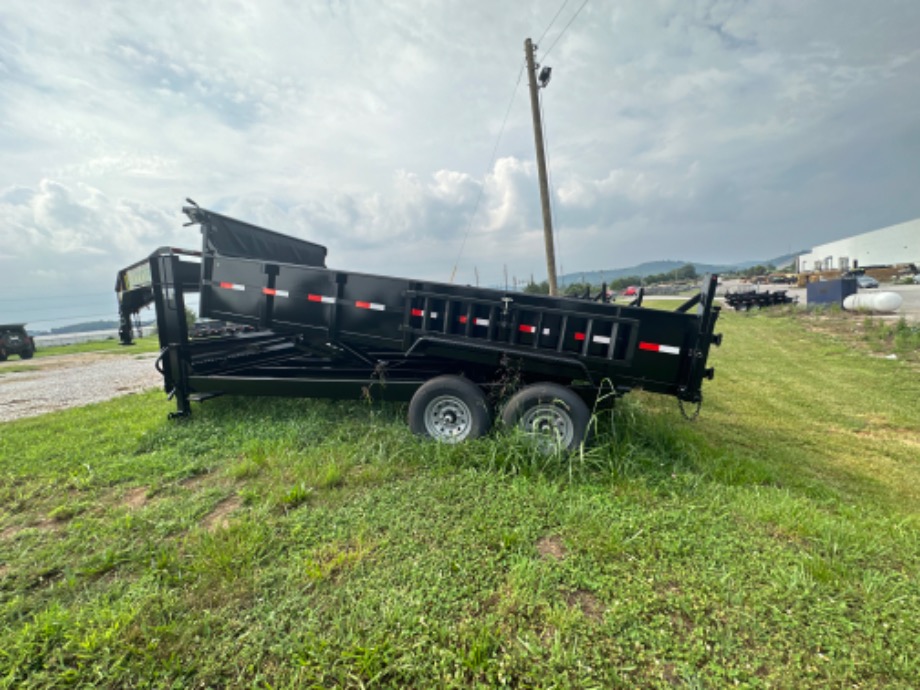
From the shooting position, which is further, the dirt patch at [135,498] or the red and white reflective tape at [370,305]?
the red and white reflective tape at [370,305]

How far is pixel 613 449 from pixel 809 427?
161 inches

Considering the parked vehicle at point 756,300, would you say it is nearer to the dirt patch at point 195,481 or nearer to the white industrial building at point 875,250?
the dirt patch at point 195,481

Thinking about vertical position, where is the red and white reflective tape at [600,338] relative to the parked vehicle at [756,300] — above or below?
below

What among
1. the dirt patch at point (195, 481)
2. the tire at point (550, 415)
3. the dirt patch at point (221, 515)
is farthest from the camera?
the tire at point (550, 415)

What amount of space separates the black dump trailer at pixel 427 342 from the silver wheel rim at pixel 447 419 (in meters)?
0.01

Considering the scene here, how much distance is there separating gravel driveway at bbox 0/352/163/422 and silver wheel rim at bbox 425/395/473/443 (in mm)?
7445

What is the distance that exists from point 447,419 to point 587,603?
223 cm

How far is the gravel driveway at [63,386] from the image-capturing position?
7545 millimetres

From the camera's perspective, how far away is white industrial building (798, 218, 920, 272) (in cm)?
7769

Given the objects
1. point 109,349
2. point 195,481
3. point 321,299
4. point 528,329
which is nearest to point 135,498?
point 195,481

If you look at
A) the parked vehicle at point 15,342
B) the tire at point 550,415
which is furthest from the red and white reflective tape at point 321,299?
the parked vehicle at point 15,342

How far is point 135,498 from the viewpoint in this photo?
327 cm

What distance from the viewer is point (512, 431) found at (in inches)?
147

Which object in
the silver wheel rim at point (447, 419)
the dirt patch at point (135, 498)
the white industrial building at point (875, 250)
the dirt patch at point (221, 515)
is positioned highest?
the white industrial building at point (875, 250)
